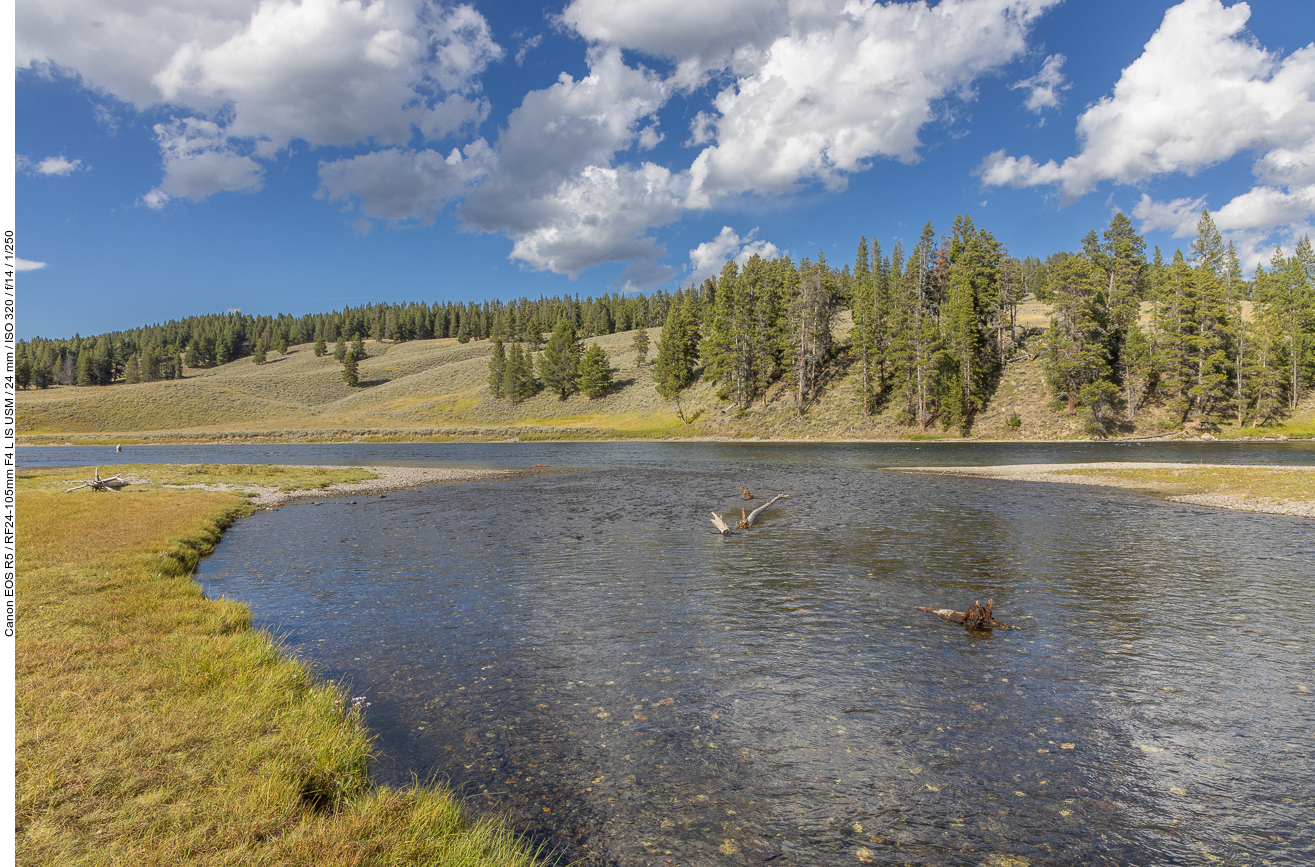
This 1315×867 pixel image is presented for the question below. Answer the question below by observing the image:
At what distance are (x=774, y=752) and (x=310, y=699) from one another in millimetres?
7520

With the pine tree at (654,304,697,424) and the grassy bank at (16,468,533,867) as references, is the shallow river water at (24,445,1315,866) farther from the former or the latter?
the pine tree at (654,304,697,424)

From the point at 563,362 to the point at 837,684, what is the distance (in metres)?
127

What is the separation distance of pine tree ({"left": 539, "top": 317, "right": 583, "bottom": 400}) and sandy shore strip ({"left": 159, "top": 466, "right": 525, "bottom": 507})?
240 feet

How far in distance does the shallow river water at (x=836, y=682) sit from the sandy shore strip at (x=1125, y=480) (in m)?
4.54

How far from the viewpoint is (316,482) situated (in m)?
47.8

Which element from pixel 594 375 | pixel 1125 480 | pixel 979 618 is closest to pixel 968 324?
pixel 1125 480

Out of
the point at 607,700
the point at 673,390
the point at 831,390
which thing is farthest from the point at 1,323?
the point at 673,390

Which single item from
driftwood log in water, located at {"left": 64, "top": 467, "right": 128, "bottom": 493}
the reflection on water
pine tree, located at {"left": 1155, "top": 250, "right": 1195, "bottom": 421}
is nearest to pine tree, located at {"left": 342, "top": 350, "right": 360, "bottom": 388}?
driftwood log in water, located at {"left": 64, "top": 467, "right": 128, "bottom": 493}

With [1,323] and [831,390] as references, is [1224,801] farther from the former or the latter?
[831,390]

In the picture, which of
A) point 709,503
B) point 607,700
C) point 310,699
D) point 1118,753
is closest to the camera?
point 1118,753

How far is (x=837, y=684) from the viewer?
12109 millimetres

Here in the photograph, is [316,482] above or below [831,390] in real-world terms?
below

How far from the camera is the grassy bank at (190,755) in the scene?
589 centimetres

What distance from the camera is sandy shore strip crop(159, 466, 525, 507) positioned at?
41.5 meters
